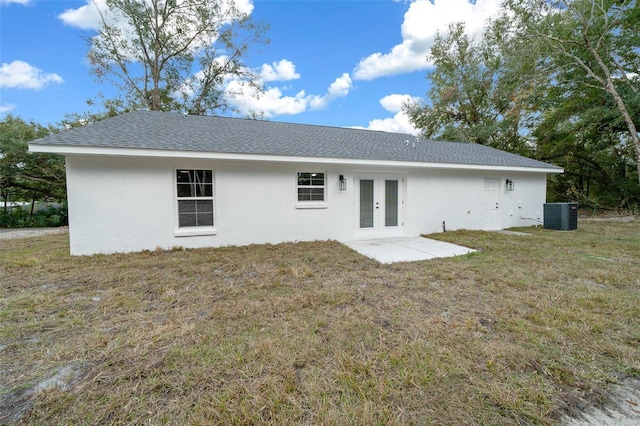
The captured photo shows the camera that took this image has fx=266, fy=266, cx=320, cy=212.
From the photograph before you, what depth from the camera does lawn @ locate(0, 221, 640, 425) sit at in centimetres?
181

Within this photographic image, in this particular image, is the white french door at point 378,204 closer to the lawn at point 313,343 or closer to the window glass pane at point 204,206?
the lawn at point 313,343

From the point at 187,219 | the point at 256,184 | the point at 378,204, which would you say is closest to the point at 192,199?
the point at 187,219

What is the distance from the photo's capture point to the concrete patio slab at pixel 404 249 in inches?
238

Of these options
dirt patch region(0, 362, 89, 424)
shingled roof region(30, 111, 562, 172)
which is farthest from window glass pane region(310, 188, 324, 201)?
dirt patch region(0, 362, 89, 424)

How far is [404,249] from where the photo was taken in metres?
6.86

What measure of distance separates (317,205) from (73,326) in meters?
5.70

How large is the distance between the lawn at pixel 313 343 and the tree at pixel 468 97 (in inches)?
626

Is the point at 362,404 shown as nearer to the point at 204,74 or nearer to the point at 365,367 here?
the point at 365,367

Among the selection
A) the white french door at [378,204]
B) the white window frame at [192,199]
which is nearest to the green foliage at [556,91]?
the white french door at [378,204]

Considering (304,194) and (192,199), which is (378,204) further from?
(192,199)

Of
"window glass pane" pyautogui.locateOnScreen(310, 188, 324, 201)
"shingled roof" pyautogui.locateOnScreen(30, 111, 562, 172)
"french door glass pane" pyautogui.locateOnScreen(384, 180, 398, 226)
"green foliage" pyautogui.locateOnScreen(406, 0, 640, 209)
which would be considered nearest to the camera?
"shingled roof" pyautogui.locateOnScreen(30, 111, 562, 172)

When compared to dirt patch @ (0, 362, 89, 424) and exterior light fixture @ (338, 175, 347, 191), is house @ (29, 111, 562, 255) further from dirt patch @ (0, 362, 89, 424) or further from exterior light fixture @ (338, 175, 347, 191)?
dirt patch @ (0, 362, 89, 424)

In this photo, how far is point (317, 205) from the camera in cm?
774

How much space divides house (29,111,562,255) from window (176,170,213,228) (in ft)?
0.08
